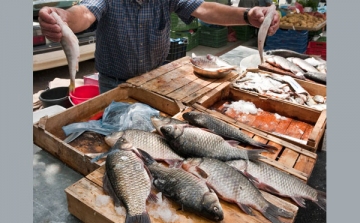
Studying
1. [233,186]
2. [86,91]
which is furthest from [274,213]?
[86,91]

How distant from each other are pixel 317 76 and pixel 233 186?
2.84 m

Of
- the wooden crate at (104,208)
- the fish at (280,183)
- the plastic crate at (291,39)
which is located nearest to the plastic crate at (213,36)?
the plastic crate at (291,39)

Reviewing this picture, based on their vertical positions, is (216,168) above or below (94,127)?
above

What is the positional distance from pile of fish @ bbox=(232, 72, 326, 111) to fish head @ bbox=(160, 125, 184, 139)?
1610 mm

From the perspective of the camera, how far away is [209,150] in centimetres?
244

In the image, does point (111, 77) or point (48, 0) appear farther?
point (48, 0)

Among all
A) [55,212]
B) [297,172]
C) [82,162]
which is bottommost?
[55,212]

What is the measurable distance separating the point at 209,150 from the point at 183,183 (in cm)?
45

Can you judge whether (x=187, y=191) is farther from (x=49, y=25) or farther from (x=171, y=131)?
(x=49, y=25)

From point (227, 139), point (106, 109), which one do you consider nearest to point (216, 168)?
point (227, 139)

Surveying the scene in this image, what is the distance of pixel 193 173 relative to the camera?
7.24 ft

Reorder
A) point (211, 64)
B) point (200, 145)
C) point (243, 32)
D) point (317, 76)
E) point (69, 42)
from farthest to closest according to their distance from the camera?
point (243, 32), point (317, 76), point (211, 64), point (69, 42), point (200, 145)

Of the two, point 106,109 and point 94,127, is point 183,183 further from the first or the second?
point 106,109

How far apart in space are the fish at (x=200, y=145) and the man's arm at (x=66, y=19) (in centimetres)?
115
